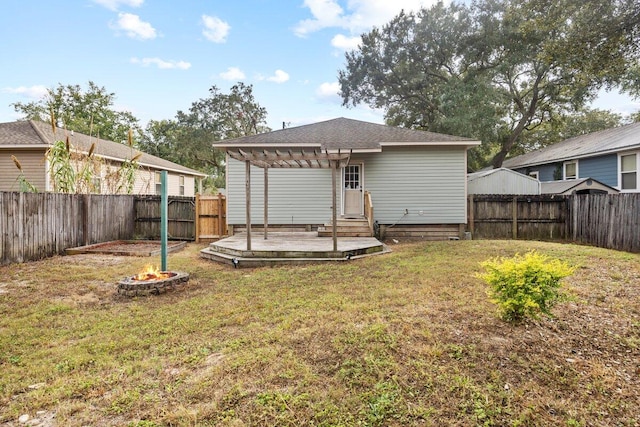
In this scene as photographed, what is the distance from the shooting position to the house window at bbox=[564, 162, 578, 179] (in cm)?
1556

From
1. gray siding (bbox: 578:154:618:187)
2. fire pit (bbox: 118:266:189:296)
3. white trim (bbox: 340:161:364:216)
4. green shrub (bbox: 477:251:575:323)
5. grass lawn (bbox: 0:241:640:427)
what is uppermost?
gray siding (bbox: 578:154:618:187)

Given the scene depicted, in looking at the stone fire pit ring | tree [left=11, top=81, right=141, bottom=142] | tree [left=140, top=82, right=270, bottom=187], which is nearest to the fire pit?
the stone fire pit ring

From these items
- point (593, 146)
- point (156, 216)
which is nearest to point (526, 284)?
point (156, 216)

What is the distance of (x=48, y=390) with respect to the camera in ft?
7.96

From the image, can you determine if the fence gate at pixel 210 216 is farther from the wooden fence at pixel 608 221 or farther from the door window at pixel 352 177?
the wooden fence at pixel 608 221

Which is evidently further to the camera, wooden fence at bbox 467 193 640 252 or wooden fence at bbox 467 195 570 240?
wooden fence at bbox 467 195 570 240

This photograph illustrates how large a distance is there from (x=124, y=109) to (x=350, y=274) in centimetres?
3138

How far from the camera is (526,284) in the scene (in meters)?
3.11

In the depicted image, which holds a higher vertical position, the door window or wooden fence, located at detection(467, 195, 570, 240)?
the door window

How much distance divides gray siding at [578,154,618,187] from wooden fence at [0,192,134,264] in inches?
713

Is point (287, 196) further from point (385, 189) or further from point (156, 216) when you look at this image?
point (156, 216)

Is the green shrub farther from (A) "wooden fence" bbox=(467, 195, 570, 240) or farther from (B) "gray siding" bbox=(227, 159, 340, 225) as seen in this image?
(A) "wooden fence" bbox=(467, 195, 570, 240)

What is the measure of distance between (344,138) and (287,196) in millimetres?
2903

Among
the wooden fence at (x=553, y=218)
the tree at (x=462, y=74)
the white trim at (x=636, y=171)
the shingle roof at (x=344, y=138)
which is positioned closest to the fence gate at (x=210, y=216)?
the shingle roof at (x=344, y=138)
